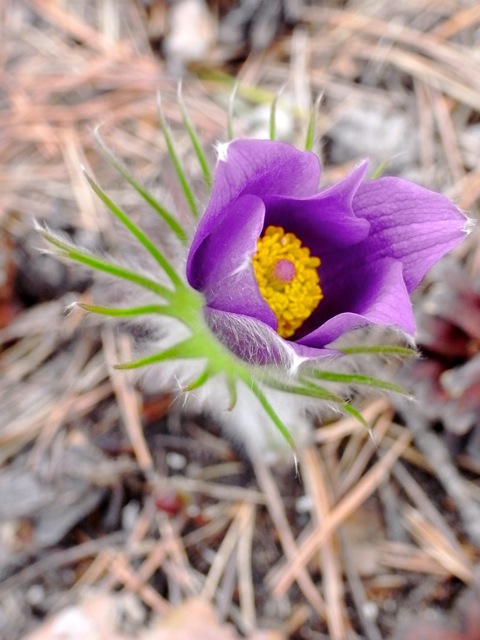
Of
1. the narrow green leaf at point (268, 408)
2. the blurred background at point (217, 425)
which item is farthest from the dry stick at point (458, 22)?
the narrow green leaf at point (268, 408)

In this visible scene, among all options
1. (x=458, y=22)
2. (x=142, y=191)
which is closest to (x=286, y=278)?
(x=142, y=191)

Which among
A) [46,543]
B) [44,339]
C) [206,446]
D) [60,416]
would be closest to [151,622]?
[46,543]

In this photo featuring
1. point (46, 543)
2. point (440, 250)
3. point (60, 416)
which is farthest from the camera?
point (60, 416)

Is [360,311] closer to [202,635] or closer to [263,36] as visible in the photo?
[202,635]

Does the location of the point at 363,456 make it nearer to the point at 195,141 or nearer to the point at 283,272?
the point at 283,272

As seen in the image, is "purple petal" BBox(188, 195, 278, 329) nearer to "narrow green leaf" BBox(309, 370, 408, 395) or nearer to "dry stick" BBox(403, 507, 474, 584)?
"narrow green leaf" BBox(309, 370, 408, 395)

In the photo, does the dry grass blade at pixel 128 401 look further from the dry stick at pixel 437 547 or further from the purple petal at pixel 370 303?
the purple petal at pixel 370 303
